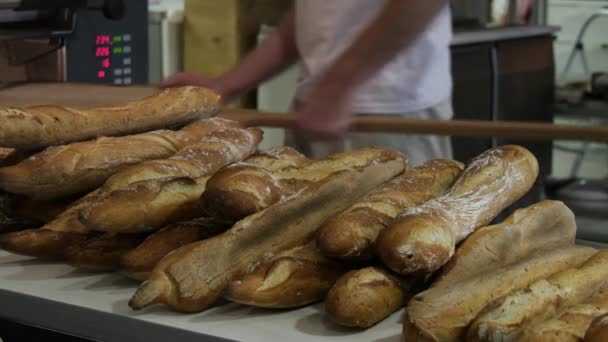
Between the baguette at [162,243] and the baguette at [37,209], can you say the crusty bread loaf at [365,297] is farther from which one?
the baguette at [37,209]

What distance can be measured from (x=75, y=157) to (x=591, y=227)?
6.34 feet

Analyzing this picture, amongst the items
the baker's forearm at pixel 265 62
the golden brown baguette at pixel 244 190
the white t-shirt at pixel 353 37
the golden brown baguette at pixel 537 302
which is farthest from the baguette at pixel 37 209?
the white t-shirt at pixel 353 37

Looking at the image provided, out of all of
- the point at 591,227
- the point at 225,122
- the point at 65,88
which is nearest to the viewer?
the point at 225,122

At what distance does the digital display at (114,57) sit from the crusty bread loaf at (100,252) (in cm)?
126

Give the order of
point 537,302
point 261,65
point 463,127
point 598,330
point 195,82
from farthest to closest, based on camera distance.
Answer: point 261,65 < point 195,82 < point 463,127 < point 537,302 < point 598,330

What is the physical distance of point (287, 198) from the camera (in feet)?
3.70

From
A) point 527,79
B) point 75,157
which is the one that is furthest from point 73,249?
point 527,79

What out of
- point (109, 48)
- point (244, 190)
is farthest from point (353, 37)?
point (244, 190)

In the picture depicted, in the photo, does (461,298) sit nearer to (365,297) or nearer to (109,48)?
(365,297)

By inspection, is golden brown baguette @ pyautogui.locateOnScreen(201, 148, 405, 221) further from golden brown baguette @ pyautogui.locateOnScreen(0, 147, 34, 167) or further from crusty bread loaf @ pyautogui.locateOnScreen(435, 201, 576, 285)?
golden brown baguette @ pyautogui.locateOnScreen(0, 147, 34, 167)

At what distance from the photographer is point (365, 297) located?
974mm

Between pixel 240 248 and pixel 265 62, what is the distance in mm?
1104

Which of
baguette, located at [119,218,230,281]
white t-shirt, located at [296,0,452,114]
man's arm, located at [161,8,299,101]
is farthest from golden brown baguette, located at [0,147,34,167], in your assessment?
white t-shirt, located at [296,0,452,114]

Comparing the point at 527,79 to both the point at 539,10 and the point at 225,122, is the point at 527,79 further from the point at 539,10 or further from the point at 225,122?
the point at 225,122
